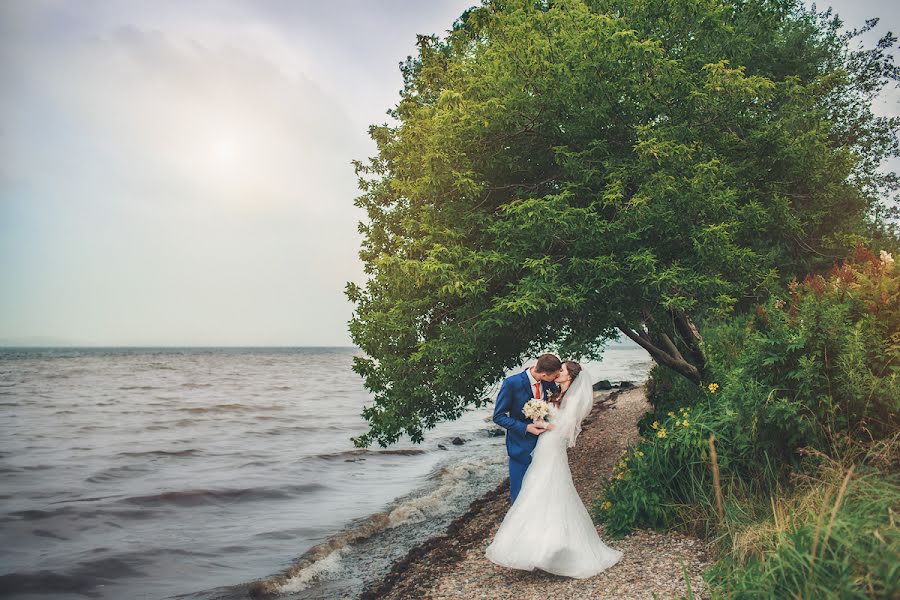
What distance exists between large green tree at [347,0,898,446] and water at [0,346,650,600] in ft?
9.52

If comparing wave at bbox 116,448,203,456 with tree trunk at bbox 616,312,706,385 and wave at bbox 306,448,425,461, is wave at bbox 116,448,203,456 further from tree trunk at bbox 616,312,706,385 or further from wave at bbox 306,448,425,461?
tree trunk at bbox 616,312,706,385

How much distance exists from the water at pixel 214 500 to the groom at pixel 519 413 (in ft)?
12.3

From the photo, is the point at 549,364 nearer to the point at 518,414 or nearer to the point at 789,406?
the point at 518,414

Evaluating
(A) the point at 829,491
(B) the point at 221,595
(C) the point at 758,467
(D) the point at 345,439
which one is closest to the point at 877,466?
(A) the point at 829,491

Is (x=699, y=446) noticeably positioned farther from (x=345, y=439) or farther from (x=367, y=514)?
(x=345, y=439)

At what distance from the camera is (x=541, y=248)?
9.10 meters

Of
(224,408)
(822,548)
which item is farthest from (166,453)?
(822,548)

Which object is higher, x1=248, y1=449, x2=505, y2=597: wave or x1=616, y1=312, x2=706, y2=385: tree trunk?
x1=616, y1=312, x2=706, y2=385: tree trunk

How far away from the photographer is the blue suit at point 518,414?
22.1 feet

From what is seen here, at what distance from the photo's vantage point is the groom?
665 centimetres

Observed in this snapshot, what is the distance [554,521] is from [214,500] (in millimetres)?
11491

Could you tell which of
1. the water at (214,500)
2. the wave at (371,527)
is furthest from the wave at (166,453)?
the wave at (371,527)

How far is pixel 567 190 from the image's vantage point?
900 cm

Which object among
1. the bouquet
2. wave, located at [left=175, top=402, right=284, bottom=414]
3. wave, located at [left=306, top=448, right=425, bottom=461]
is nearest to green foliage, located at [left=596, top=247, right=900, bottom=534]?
the bouquet
